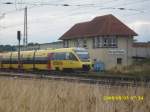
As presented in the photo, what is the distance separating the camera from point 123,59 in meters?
58.3

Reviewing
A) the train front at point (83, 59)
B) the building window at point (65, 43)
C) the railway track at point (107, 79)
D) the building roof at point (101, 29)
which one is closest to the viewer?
the railway track at point (107, 79)

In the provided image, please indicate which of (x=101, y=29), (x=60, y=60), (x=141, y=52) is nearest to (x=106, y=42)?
(x=101, y=29)

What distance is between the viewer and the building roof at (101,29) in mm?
58375

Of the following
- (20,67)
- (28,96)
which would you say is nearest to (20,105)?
(28,96)

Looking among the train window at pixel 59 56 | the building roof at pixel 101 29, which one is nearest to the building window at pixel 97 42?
the building roof at pixel 101 29

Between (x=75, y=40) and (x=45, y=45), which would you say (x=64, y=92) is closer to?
(x=75, y=40)

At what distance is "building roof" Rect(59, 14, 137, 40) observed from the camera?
5838 centimetres

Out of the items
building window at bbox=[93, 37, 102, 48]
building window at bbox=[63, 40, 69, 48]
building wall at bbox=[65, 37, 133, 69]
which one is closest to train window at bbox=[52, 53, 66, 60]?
building wall at bbox=[65, 37, 133, 69]

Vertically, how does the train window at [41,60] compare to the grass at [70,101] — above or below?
above

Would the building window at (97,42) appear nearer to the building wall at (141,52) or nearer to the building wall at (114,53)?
the building wall at (114,53)

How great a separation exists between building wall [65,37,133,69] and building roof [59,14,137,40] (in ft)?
3.24

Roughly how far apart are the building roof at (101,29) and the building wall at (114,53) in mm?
987

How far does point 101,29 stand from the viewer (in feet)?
193

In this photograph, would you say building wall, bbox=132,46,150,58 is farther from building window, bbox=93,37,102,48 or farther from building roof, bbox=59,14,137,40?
building window, bbox=93,37,102,48
